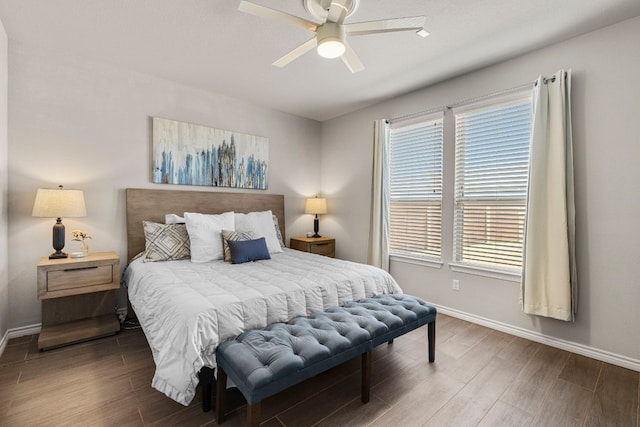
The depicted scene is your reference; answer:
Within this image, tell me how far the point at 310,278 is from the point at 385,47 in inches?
83.5

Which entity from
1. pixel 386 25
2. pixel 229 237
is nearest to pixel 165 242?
pixel 229 237

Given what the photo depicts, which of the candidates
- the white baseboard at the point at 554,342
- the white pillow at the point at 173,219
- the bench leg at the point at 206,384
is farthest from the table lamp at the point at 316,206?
the bench leg at the point at 206,384

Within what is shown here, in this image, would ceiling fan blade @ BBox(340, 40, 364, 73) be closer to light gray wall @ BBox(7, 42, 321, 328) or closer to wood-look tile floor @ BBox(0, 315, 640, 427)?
light gray wall @ BBox(7, 42, 321, 328)

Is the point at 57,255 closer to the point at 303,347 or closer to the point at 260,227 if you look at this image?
the point at 260,227

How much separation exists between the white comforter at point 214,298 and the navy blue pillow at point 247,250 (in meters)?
0.10

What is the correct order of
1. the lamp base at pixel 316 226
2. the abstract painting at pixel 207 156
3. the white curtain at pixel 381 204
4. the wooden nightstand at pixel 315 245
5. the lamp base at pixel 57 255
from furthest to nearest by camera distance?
the lamp base at pixel 316 226
the wooden nightstand at pixel 315 245
the white curtain at pixel 381 204
the abstract painting at pixel 207 156
the lamp base at pixel 57 255

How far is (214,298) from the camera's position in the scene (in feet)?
5.90

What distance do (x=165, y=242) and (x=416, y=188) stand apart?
114 inches

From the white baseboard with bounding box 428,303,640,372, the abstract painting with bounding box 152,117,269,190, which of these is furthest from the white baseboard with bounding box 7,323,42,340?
the white baseboard with bounding box 428,303,640,372

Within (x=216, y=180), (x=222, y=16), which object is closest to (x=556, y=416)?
(x=222, y=16)

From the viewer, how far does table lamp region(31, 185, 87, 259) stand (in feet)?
8.07

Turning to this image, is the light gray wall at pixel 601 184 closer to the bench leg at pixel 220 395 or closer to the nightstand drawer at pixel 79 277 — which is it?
the bench leg at pixel 220 395

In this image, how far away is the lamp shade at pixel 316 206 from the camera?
14.9 feet

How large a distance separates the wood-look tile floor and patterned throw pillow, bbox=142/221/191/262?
80cm
